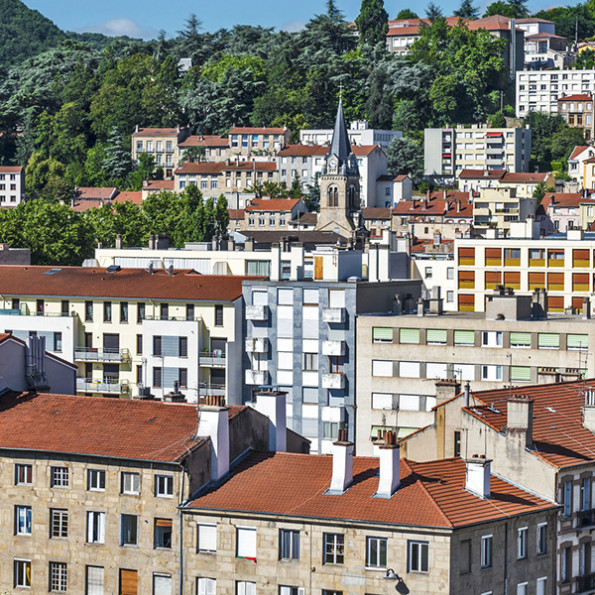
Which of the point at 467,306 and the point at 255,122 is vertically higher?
the point at 255,122

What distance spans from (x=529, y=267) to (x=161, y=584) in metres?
51.3

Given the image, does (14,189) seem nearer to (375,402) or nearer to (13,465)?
(375,402)

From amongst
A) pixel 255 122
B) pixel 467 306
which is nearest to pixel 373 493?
pixel 467 306

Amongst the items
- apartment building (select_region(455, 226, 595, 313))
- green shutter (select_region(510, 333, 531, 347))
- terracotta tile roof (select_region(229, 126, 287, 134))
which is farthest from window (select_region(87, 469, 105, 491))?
terracotta tile roof (select_region(229, 126, 287, 134))

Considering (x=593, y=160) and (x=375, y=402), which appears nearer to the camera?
(x=375, y=402)

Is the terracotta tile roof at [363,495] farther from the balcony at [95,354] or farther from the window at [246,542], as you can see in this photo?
the balcony at [95,354]

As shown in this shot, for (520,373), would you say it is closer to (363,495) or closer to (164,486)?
(363,495)

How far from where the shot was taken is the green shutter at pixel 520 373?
59897 mm

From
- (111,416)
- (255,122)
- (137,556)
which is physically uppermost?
(255,122)

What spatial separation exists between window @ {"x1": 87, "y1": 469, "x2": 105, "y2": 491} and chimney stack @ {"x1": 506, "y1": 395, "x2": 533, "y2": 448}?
32.0 ft

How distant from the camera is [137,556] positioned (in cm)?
3859

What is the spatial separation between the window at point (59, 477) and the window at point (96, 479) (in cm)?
61

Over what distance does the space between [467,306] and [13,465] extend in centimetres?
5292

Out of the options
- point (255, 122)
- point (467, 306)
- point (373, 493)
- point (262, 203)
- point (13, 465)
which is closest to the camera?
point (373, 493)
